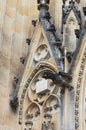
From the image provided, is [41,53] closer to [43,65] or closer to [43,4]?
[43,65]

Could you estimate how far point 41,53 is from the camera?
8.00 metres

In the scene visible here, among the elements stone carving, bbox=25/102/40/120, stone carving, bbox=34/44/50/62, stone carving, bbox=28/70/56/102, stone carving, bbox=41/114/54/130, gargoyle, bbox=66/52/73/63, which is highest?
stone carving, bbox=34/44/50/62

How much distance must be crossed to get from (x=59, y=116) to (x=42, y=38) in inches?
52.2

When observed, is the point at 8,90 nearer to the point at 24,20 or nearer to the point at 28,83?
the point at 28,83

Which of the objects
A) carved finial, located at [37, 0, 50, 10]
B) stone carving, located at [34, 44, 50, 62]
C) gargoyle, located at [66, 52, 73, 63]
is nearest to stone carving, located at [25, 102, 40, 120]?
stone carving, located at [34, 44, 50, 62]

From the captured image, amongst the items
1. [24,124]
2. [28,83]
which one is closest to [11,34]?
[28,83]

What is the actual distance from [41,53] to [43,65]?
0.24m

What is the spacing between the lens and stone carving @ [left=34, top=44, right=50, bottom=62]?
7883mm

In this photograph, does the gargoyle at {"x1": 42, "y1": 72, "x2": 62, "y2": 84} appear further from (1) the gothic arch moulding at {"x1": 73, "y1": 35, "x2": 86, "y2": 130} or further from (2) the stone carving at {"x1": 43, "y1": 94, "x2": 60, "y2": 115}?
(2) the stone carving at {"x1": 43, "y1": 94, "x2": 60, "y2": 115}

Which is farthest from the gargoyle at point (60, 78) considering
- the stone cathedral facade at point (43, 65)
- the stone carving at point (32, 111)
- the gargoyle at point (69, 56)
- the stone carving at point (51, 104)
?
the stone carving at point (32, 111)

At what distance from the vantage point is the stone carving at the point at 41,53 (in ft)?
25.9

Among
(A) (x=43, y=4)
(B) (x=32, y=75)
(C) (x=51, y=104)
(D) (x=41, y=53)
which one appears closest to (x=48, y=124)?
(C) (x=51, y=104)

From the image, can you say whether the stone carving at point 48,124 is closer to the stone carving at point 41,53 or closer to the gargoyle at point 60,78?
the gargoyle at point 60,78

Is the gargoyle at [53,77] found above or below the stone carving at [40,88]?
below
